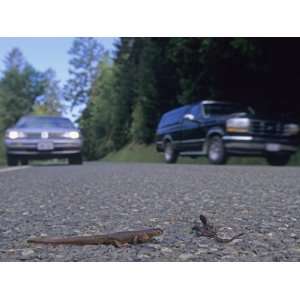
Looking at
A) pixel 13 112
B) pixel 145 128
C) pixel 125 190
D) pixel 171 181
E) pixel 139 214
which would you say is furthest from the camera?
pixel 171 181

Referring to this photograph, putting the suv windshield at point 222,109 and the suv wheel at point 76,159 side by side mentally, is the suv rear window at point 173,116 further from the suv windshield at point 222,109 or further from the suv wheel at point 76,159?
the suv wheel at point 76,159

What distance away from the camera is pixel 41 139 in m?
3.73

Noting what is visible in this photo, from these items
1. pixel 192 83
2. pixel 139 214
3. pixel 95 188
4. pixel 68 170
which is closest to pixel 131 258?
pixel 139 214

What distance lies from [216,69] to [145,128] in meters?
0.67

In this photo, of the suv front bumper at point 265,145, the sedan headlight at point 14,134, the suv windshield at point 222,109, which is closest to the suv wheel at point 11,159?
the sedan headlight at point 14,134

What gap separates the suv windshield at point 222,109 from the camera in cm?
359

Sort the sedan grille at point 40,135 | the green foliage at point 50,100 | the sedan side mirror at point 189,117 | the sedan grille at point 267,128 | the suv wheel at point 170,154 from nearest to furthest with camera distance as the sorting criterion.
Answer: the green foliage at point 50,100 < the sedan grille at point 40,135 < the sedan grille at point 267,128 < the suv wheel at point 170,154 < the sedan side mirror at point 189,117

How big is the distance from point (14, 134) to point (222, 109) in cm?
150

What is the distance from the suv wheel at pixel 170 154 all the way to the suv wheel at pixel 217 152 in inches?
18.9

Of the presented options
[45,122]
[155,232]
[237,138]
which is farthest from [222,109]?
[155,232]

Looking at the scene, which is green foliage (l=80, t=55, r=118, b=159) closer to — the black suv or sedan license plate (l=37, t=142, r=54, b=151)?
the black suv

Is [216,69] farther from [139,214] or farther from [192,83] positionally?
[139,214]

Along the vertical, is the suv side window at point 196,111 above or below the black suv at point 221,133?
above

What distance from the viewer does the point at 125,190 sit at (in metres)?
3.88
